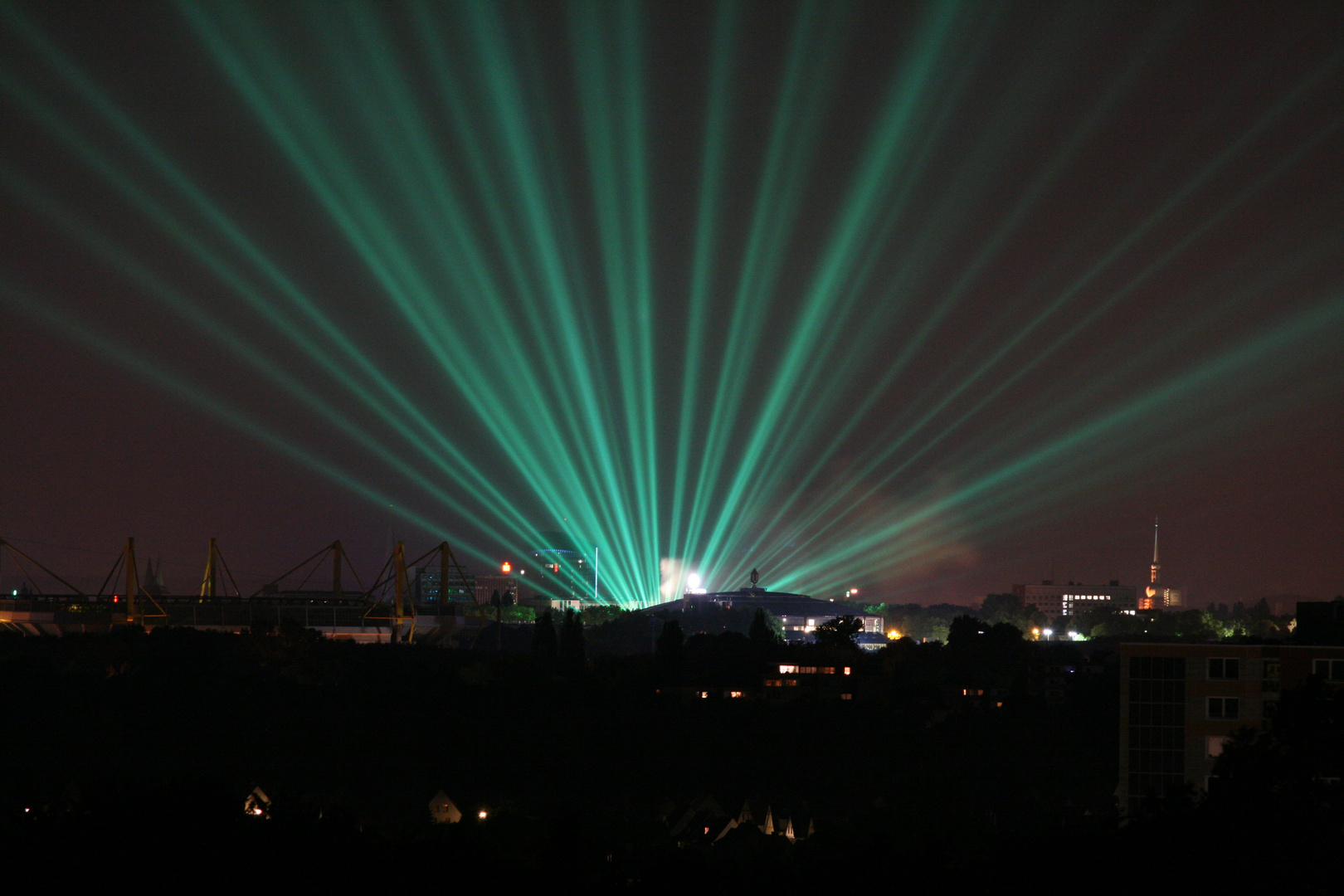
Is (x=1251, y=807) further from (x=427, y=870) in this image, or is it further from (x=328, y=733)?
(x=328, y=733)

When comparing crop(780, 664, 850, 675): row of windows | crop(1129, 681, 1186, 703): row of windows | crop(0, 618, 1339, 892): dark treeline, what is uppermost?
crop(1129, 681, 1186, 703): row of windows

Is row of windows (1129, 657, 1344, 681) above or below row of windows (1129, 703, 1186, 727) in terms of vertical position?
above

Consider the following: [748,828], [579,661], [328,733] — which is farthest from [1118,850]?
[579,661]

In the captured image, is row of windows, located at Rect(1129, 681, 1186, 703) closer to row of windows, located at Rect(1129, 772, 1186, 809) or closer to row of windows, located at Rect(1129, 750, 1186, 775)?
row of windows, located at Rect(1129, 750, 1186, 775)

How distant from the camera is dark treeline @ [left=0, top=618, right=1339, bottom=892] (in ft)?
218

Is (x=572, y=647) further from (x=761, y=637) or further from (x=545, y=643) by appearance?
(x=761, y=637)

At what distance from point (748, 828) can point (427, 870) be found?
42.4m

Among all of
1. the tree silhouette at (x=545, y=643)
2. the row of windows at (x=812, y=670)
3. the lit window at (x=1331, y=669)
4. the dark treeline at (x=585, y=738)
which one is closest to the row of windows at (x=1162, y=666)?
the lit window at (x=1331, y=669)

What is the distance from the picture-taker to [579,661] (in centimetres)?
11869

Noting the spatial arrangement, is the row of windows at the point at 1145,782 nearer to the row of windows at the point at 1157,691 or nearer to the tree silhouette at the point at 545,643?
the row of windows at the point at 1157,691

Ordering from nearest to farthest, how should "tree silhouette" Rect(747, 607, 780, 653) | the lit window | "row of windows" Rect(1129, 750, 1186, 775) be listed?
the lit window, "row of windows" Rect(1129, 750, 1186, 775), "tree silhouette" Rect(747, 607, 780, 653)

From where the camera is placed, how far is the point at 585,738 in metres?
97.8

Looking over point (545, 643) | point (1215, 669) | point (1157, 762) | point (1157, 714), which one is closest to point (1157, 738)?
point (1157, 714)

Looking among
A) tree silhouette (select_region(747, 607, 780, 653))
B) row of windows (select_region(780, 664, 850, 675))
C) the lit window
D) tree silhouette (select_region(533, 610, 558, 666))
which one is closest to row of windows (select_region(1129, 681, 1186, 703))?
the lit window
